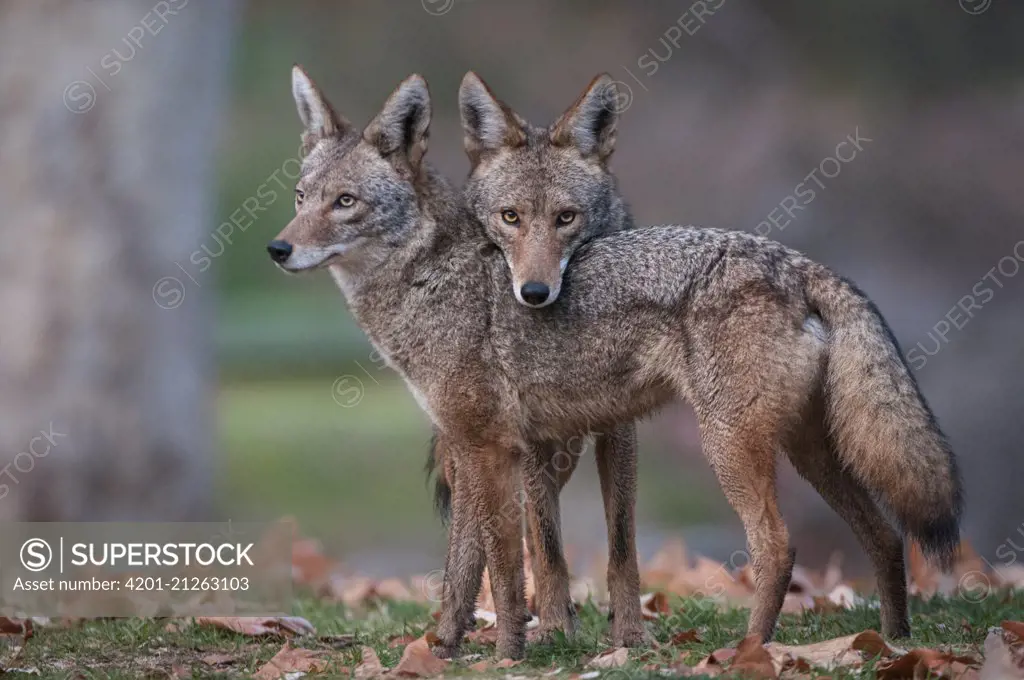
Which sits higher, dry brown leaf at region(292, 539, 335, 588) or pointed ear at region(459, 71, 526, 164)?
pointed ear at region(459, 71, 526, 164)

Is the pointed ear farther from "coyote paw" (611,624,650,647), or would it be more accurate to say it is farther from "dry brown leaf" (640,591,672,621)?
"dry brown leaf" (640,591,672,621)

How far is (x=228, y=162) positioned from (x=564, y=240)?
38.8 feet

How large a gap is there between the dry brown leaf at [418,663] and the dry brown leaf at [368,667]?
8 centimetres

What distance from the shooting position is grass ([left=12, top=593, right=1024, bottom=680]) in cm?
523

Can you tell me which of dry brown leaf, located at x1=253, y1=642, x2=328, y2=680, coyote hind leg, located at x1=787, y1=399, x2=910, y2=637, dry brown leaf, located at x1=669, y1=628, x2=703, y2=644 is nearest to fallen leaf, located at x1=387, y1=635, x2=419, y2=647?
dry brown leaf, located at x1=253, y1=642, x2=328, y2=680

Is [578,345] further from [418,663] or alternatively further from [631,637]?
[418,663]

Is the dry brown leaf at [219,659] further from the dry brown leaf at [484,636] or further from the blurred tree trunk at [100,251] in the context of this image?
the blurred tree trunk at [100,251]

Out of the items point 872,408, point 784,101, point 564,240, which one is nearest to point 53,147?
point 564,240

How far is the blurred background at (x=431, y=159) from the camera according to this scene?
9.10 m

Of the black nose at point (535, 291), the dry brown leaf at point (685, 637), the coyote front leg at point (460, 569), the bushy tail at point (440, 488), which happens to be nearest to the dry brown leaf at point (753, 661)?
the dry brown leaf at point (685, 637)

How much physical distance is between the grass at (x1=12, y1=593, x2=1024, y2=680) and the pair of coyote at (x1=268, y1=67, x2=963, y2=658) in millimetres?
249

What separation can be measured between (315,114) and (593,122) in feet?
4.52

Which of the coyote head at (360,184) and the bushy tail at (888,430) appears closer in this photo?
the bushy tail at (888,430)

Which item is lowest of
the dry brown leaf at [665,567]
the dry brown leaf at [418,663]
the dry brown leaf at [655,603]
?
the dry brown leaf at [418,663]
